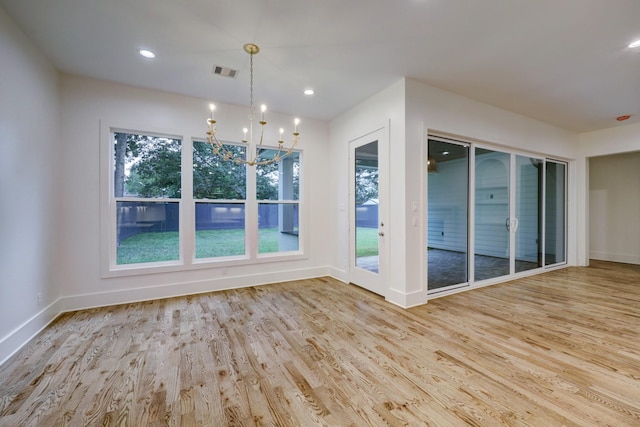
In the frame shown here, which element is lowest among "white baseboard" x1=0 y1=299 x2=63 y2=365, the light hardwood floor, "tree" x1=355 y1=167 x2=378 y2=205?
the light hardwood floor

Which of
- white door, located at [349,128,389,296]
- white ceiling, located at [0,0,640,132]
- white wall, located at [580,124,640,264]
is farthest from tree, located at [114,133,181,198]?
white wall, located at [580,124,640,264]

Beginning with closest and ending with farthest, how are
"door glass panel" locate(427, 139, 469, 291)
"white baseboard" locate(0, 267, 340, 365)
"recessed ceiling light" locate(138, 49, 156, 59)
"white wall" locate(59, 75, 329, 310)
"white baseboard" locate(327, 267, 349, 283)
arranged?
"white baseboard" locate(0, 267, 340, 365) < "recessed ceiling light" locate(138, 49, 156, 59) < "white wall" locate(59, 75, 329, 310) < "door glass panel" locate(427, 139, 469, 291) < "white baseboard" locate(327, 267, 349, 283)

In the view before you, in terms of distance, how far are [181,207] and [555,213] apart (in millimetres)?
7339

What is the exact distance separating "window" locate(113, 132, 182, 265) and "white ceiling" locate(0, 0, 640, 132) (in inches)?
34.1

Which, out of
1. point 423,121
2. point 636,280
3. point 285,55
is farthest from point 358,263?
point 636,280

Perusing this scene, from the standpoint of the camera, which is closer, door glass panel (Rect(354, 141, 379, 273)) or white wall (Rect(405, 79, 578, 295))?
white wall (Rect(405, 79, 578, 295))

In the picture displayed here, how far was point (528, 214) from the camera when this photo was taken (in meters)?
5.02

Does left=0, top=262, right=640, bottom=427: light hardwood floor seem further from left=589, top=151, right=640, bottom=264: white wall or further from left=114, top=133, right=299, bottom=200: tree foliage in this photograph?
left=589, top=151, right=640, bottom=264: white wall

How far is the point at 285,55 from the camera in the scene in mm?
2951

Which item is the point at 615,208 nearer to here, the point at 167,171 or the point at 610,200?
the point at 610,200

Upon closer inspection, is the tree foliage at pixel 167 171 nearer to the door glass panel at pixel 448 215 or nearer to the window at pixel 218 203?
the window at pixel 218 203

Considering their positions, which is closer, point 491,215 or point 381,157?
point 381,157

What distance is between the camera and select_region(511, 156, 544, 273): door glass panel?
4812 mm

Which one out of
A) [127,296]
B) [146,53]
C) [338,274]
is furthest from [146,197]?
[338,274]
